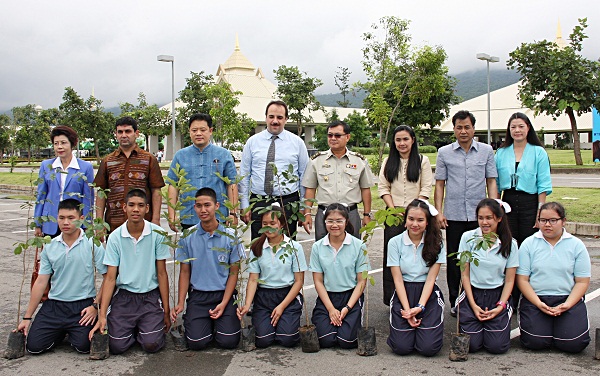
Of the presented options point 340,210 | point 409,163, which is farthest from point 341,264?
point 409,163

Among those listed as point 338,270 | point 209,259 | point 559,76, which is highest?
point 559,76

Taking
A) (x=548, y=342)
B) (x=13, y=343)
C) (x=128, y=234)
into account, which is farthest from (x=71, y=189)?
(x=548, y=342)

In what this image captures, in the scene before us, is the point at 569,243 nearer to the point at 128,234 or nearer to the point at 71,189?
the point at 128,234

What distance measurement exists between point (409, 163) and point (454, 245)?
→ 89 cm

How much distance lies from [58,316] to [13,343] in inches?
14.3

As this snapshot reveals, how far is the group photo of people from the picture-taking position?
4379 millimetres

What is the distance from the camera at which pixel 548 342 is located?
4.27 metres

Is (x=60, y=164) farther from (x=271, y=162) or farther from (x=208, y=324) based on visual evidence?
(x=208, y=324)

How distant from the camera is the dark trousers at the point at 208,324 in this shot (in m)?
4.45

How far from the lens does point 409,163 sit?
5.21 meters

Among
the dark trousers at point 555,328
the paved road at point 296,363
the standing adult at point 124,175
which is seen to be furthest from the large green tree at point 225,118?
the dark trousers at point 555,328

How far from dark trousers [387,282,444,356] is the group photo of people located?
0.01 m

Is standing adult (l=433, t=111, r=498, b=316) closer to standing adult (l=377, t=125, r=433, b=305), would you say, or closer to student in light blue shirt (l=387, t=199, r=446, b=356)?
standing adult (l=377, t=125, r=433, b=305)

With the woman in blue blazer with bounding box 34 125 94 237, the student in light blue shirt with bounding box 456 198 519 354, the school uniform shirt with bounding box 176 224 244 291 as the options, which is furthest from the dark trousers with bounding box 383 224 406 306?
the woman in blue blazer with bounding box 34 125 94 237
